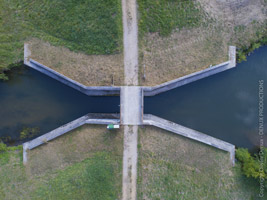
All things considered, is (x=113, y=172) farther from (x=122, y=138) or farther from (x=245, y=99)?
(x=245, y=99)

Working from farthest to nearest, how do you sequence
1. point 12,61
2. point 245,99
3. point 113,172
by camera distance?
point 245,99
point 12,61
point 113,172

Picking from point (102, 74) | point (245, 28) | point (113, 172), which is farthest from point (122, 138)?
point (245, 28)

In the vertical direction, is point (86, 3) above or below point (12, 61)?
above

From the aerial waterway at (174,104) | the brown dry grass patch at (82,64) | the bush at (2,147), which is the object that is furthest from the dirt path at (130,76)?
the bush at (2,147)

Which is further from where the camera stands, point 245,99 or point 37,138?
point 245,99

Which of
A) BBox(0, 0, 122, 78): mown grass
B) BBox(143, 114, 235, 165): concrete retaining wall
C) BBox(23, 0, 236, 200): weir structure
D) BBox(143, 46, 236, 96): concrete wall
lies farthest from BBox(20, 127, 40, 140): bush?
BBox(143, 46, 236, 96): concrete wall

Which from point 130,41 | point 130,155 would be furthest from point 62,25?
point 130,155

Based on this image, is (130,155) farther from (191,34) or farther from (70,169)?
(191,34)
